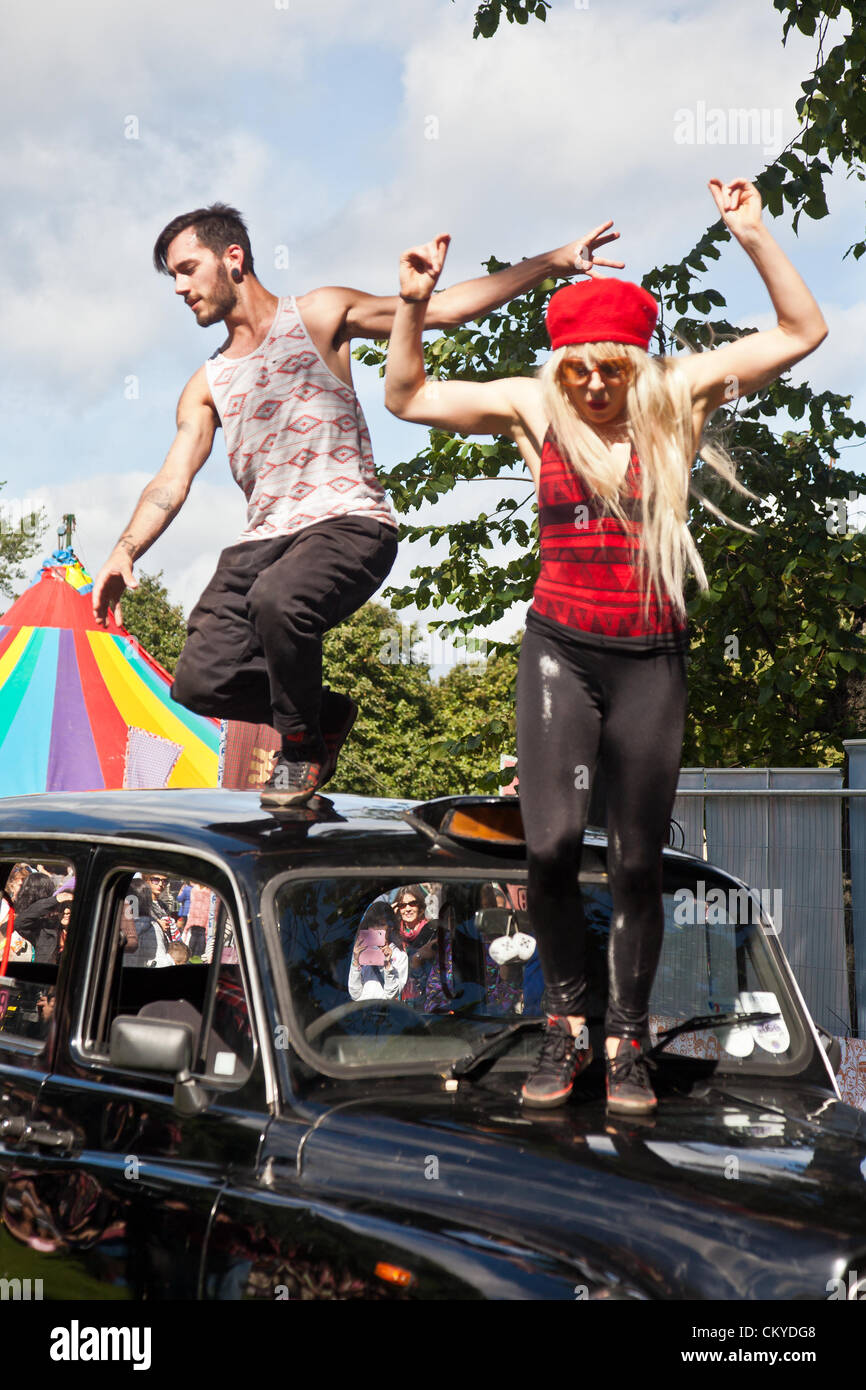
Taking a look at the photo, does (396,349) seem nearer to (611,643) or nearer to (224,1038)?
(611,643)

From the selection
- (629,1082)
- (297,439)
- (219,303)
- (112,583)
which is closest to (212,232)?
(219,303)

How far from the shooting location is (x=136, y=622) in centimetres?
5372

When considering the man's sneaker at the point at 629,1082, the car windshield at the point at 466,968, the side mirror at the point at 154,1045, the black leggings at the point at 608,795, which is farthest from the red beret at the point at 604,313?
the side mirror at the point at 154,1045

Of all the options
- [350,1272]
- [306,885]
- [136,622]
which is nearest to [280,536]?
[306,885]

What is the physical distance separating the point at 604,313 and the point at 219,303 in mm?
1435

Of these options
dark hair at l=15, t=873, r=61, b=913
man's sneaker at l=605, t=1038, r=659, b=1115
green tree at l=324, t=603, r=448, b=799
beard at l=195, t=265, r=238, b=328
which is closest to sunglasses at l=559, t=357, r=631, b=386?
beard at l=195, t=265, r=238, b=328

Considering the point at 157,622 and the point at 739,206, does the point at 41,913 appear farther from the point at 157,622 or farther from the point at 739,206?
the point at 157,622

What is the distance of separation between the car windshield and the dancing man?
0.61 meters

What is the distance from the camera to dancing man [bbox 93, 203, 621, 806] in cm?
420

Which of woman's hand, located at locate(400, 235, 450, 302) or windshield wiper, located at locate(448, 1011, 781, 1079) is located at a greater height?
woman's hand, located at locate(400, 235, 450, 302)

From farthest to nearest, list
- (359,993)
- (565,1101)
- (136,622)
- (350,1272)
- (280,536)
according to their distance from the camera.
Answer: (136,622) → (280,536) → (359,993) → (565,1101) → (350,1272)

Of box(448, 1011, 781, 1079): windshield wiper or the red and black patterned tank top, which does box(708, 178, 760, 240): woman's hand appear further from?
box(448, 1011, 781, 1079): windshield wiper

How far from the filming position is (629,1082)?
10.4 ft

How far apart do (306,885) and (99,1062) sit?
683 mm
